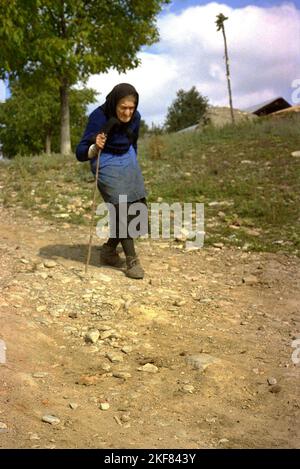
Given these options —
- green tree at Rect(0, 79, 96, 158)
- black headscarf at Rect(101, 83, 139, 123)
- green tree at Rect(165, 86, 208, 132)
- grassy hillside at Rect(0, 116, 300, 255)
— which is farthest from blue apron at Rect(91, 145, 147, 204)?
green tree at Rect(165, 86, 208, 132)

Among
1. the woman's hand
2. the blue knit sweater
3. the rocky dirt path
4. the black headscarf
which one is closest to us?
the rocky dirt path

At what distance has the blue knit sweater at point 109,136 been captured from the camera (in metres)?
5.04

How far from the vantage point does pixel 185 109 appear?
47.7 m

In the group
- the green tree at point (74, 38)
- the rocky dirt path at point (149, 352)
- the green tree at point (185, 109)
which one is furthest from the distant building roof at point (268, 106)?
the rocky dirt path at point (149, 352)

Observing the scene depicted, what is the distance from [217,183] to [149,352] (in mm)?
5610

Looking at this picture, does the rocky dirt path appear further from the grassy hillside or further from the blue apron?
the grassy hillside

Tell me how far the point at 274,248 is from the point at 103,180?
2.40 m

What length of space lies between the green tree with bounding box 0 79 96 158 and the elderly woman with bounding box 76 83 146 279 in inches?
1009

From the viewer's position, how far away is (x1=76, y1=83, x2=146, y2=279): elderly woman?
494cm

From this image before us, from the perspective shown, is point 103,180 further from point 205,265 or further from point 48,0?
point 48,0

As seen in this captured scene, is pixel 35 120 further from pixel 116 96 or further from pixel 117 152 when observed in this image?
pixel 116 96

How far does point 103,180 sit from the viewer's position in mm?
5148

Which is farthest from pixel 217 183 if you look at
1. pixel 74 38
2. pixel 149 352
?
pixel 74 38
